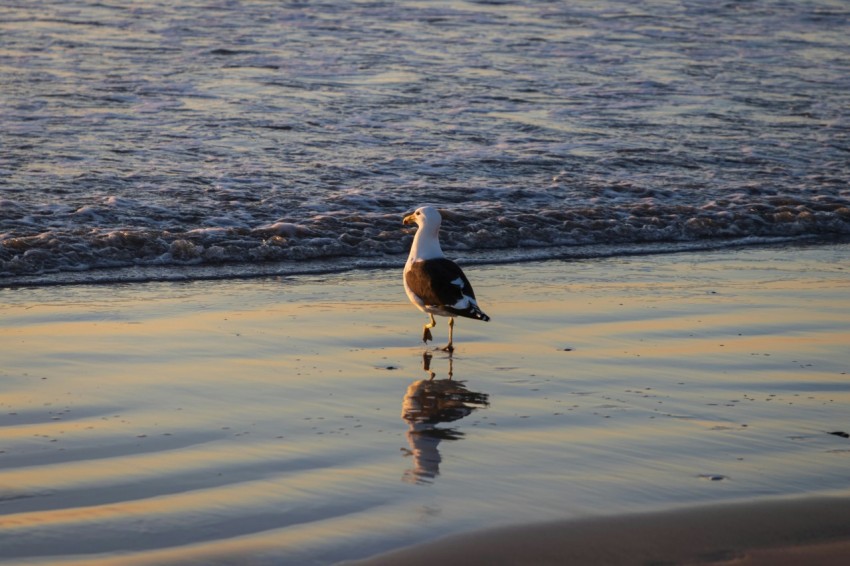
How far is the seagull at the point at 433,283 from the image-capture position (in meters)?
6.79

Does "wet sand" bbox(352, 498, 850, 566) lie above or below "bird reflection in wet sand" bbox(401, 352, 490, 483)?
below

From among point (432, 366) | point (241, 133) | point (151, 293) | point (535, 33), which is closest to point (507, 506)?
point (432, 366)

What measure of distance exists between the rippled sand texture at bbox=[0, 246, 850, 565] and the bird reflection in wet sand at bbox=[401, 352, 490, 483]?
16 millimetres

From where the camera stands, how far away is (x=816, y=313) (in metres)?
7.64

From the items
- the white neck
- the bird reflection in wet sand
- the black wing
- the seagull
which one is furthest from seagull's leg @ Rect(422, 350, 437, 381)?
the white neck

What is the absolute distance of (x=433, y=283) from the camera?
22.8 feet

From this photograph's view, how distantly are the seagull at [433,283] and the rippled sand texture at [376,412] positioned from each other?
0.70ft

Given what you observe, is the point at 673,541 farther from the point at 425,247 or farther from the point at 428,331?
the point at 425,247

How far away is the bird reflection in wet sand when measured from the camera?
15.8 feet

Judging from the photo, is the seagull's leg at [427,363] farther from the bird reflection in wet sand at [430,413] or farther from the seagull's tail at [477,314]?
the seagull's tail at [477,314]

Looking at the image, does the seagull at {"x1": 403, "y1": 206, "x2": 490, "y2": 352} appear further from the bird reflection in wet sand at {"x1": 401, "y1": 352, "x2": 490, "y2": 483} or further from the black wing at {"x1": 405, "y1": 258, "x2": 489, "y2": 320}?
the bird reflection in wet sand at {"x1": 401, "y1": 352, "x2": 490, "y2": 483}

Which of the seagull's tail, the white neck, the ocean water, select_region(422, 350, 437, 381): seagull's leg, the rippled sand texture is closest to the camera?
the rippled sand texture

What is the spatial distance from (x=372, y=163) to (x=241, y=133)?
1721 millimetres

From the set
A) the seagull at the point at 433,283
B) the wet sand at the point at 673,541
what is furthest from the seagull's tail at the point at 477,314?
the wet sand at the point at 673,541
